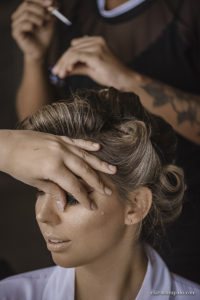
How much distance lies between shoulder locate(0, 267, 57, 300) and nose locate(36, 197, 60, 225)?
0.19 m

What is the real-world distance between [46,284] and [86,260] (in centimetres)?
14

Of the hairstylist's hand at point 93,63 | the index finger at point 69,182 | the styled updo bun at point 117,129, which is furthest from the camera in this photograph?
the hairstylist's hand at point 93,63

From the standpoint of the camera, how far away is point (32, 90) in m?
0.91

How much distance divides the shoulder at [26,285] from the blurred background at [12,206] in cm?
2

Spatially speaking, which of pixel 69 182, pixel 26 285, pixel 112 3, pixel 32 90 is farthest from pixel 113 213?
pixel 112 3

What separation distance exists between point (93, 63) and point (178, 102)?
0.71 feet

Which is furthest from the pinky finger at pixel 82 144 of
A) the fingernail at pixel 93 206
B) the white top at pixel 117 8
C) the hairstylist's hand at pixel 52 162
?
the white top at pixel 117 8

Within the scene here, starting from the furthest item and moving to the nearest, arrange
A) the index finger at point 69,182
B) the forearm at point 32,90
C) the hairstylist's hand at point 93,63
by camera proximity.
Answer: the forearm at point 32,90 < the hairstylist's hand at point 93,63 < the index finger at point 69,182

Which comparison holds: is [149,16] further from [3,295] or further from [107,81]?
[3,295]

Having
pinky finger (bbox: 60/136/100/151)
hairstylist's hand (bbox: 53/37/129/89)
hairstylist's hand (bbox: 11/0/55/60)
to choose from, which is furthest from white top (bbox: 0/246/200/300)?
hairstylist's hand (bbox: 11/0/55/60)

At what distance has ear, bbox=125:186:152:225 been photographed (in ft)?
2.33

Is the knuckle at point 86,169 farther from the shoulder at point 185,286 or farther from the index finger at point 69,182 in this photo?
the shoulder at point 185,286

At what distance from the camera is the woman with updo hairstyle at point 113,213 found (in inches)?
25.9

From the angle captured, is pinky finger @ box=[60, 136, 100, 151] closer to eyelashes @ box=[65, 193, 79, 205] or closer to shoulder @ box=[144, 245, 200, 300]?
eyelashes @ box=[65, 193, 79, 205]
